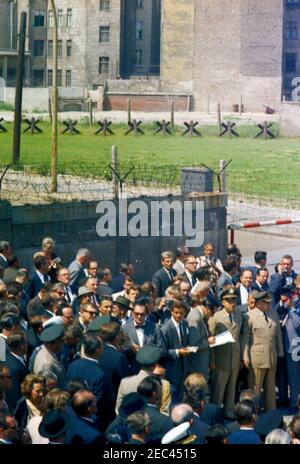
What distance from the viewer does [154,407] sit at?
30.6 feet

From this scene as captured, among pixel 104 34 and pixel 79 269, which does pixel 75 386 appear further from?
pixel 104 34

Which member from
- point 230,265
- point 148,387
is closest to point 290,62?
point 230,265

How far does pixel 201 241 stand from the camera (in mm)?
20141

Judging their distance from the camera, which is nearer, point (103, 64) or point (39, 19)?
point (39, 19)

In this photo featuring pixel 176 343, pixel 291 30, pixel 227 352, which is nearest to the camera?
pixel 176 343

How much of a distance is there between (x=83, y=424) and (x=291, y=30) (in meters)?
70.0

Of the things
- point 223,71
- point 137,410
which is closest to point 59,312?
point 137,410

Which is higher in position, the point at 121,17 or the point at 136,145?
the point at 121,17

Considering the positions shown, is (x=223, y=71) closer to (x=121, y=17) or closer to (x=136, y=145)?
(x=121, y=17)

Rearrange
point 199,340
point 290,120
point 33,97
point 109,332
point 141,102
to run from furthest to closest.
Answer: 1. point 141,102
2. point 33,97
3. point 290,120
4. point 199,340
5. point 109,332

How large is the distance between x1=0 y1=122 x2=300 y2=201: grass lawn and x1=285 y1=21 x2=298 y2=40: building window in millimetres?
22291

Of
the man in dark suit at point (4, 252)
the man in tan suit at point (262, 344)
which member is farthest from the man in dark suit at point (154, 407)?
the man in dark suit at point (4, 252)
